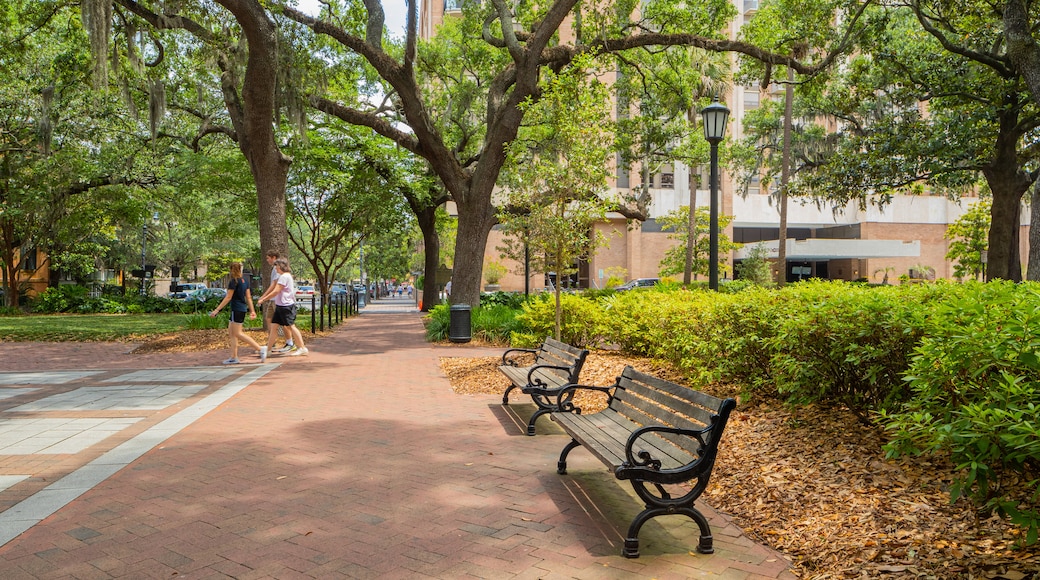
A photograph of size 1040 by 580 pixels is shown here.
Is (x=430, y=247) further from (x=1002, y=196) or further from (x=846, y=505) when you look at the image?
(x=846, y=505)

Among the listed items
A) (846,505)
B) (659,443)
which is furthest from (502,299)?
(846,505)

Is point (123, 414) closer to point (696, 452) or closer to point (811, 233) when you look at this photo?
point (696, 452)

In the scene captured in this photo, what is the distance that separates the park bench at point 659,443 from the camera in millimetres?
3799

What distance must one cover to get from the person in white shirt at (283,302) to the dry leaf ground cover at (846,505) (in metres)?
8.99

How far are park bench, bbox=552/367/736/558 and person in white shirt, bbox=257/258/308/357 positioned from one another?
28.3 ft

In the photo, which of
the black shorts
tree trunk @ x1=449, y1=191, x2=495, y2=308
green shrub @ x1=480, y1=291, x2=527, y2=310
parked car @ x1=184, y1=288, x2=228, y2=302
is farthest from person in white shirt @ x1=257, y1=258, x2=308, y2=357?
parked car @ x1=184, y1=288, x2=228, y2=302

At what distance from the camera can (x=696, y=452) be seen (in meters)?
4.00

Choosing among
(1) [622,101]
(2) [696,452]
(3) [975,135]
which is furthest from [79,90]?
(3) [975,135]

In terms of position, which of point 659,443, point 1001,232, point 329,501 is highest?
point 1001,232

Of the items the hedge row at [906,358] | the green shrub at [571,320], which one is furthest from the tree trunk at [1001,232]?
the hedge row at [906,358]

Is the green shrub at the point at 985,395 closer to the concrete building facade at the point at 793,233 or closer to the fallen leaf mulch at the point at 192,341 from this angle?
the fallen leaf mulch at the point at 192,341

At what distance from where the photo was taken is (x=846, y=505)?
4164mm

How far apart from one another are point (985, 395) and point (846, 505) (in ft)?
3.74

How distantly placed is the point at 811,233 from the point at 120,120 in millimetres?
62704
